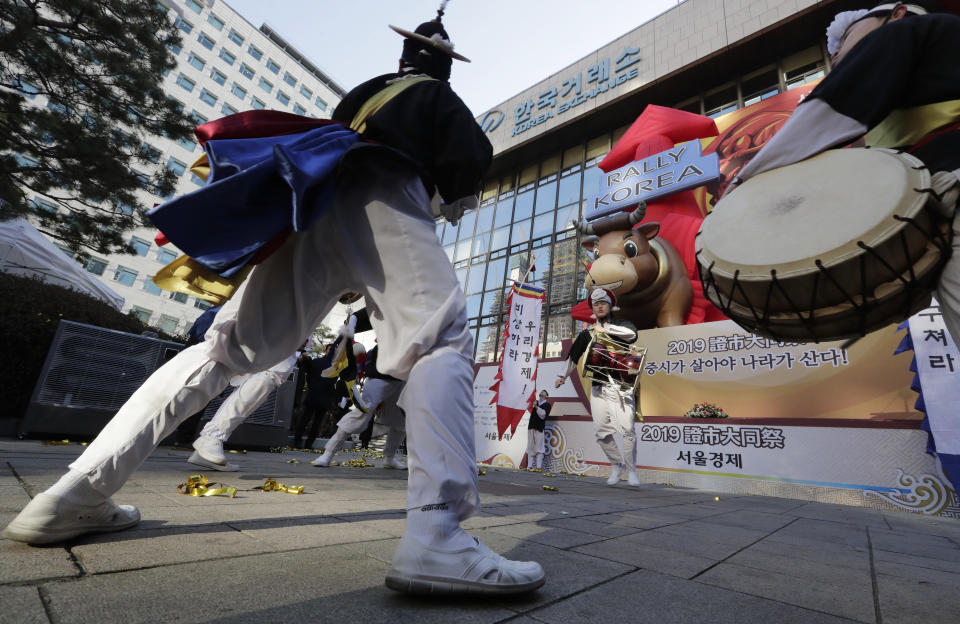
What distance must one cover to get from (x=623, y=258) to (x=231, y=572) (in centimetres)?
971

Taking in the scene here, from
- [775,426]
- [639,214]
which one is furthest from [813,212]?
[639,214]

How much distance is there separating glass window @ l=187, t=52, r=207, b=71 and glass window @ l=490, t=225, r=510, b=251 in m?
35.4

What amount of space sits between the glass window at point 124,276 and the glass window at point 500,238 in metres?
29.1

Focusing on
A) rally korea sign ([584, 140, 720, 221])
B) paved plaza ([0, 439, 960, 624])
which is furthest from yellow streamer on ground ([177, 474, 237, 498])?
rally korea sign ([584, 140, 720, 221])

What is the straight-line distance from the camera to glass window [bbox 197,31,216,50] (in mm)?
39750

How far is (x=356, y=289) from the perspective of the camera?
5.08 ft

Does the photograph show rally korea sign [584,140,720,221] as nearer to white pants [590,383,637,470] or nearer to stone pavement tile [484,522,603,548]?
white pants [590,383,637,470]

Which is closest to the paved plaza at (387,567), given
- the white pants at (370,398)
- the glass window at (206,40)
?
the white pants at (370,398)

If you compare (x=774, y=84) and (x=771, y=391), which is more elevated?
(x=774, y=84)

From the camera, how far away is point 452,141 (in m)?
1.50

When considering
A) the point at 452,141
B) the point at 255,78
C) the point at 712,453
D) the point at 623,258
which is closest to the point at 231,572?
the point at 452,141

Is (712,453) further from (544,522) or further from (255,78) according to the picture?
(255,78)

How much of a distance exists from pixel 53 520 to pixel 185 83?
48114 mm

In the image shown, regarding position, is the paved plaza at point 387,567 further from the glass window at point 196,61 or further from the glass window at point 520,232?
the glass window at point 196,61
